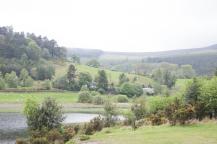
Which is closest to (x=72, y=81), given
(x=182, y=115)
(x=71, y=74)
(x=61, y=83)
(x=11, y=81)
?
(x=71, y=74)

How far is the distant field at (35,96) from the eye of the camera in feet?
457

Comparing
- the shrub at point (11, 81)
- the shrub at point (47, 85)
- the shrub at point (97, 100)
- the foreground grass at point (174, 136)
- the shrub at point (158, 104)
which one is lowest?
the shrub at point (97, 100)

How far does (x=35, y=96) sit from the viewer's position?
146875mm

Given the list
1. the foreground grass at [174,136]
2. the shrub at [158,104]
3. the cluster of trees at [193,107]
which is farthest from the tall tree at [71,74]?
the foreground grass at [174,136]

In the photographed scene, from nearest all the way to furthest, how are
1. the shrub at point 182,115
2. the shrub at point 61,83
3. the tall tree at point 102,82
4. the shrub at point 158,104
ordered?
the shrub at point 182,115, the shrub at point 158,104, the shrub at point 61,83, the tall tree at point 102,82

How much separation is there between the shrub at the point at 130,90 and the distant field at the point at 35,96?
2055 centimetres

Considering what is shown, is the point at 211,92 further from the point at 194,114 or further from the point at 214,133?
the point at 214,133

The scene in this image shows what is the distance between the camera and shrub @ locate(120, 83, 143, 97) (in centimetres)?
17300

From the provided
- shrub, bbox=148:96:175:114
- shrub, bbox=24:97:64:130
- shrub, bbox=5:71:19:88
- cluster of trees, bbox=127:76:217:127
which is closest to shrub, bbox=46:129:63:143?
shrub, bbox=24:97:64:130

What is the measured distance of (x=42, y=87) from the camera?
16525 centimetres

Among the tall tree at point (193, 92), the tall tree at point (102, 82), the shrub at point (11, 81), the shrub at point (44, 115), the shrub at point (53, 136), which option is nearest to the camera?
the shrub at point (53, 136)

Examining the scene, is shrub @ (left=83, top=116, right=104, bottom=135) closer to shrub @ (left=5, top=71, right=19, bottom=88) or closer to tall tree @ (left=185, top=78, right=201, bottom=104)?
tall tree @ (left=185, top=78, right=201, bottom=104)

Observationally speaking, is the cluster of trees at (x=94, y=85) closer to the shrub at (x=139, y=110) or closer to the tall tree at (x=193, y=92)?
the shrub at (x=139, y=110)

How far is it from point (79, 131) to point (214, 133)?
23.4 m
